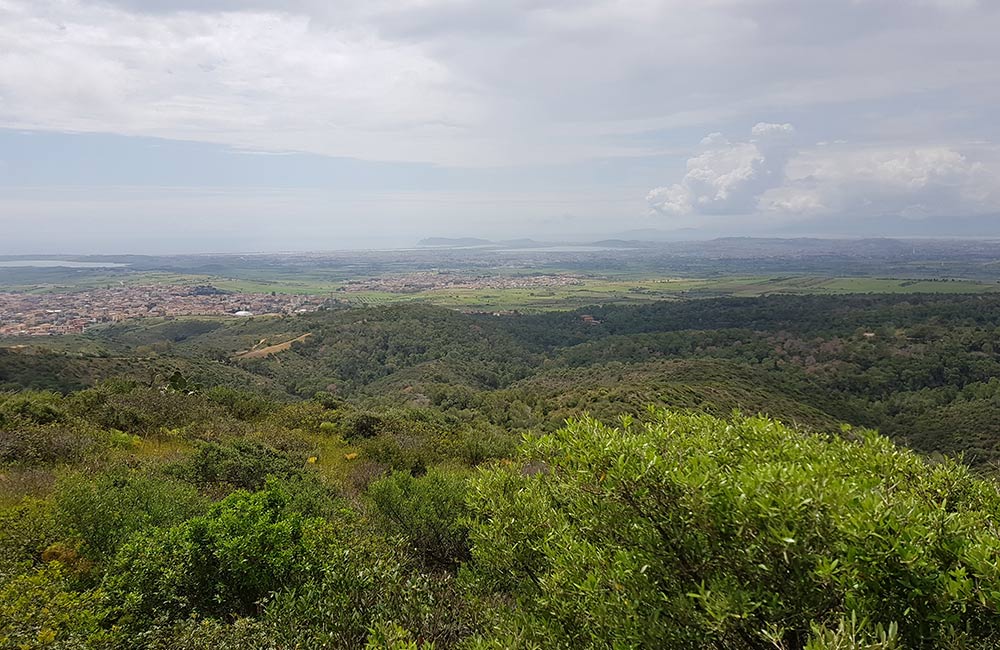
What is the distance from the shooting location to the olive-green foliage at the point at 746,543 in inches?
141

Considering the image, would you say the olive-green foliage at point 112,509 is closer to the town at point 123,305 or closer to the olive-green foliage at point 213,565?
the olive-green foliage at point 213,565

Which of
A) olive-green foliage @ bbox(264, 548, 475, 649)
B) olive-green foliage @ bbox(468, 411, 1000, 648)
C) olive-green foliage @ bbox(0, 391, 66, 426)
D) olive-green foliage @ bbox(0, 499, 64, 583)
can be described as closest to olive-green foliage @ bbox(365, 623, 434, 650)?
olive-green foliage @ bbox(264, 548, 475, 649)

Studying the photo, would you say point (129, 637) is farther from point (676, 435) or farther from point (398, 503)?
point (676, 435)

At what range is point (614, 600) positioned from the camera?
4523mm

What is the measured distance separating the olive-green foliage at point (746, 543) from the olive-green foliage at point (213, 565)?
11.3ft

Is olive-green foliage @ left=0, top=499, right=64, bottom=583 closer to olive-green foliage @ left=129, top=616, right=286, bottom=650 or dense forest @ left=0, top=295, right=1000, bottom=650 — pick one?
dense forest @ left=0, top=295, right=1000, bottom=650

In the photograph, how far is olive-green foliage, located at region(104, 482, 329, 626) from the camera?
7.14 meters

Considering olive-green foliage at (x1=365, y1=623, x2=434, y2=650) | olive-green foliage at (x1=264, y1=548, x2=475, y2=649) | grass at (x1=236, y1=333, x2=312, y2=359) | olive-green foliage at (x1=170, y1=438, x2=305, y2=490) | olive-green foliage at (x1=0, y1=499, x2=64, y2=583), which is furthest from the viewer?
grass at (x1=236, y1=333, x2=312, y2=359)

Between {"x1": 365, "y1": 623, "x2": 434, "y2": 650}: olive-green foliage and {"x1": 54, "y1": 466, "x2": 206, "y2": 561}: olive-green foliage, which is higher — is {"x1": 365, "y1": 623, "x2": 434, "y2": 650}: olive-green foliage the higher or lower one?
the higher one

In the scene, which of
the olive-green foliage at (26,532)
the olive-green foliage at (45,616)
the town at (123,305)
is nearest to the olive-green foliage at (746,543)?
the olive-green foliage at (45,616)

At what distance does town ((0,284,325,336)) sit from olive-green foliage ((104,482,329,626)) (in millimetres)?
97623

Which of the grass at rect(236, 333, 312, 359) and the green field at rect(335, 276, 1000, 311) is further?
the green field at rect(335, 276, 1000, 311)

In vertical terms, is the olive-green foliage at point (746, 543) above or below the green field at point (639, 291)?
above

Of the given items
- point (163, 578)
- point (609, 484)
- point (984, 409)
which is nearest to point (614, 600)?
point (609, 484)
